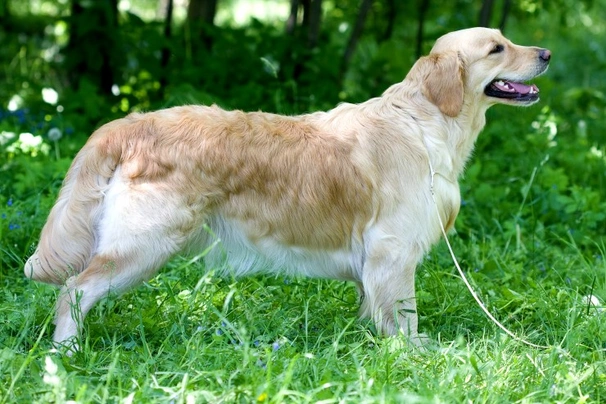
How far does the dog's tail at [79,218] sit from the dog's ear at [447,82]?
1.56 m

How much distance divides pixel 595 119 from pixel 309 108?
3.16 meters

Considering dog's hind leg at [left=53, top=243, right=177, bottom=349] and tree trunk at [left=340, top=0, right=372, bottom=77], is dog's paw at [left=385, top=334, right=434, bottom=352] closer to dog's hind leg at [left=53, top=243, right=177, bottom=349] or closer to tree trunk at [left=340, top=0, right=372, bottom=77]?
dog's hind leg at [left=53, top=243, right=177, bottom=349]

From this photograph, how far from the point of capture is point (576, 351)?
421cm

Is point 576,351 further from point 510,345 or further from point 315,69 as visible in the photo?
point 315,69

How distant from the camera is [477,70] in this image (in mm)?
4699

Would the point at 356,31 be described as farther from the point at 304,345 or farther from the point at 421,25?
the point at 304,345

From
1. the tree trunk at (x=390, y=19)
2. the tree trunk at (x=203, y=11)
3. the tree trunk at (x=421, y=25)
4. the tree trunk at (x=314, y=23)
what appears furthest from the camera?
the tree trunk at (x=390, y=19)

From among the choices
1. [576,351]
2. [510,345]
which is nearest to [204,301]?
[510,345]

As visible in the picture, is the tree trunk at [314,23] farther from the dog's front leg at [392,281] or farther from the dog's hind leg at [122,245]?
the dog's hind leg at [122,245]

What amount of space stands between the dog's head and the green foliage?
1.05 meters

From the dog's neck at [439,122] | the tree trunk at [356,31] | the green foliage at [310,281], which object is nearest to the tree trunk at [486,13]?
the green foliage at [310,281]

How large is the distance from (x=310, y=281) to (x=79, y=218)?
146 centimetres

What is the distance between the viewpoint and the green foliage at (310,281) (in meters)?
3.77

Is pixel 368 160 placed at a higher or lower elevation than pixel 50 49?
higher
